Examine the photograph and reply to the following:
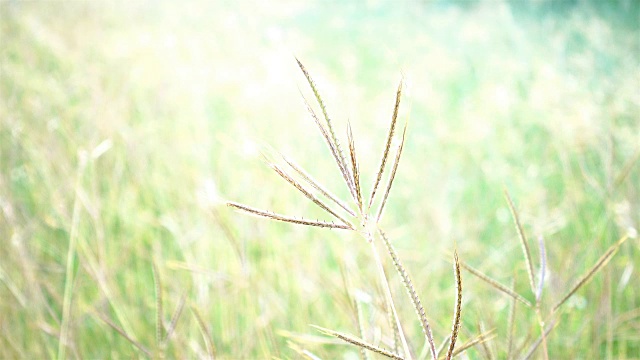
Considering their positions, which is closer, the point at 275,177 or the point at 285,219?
the point at 285,219

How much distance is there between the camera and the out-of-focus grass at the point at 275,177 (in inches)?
38.1

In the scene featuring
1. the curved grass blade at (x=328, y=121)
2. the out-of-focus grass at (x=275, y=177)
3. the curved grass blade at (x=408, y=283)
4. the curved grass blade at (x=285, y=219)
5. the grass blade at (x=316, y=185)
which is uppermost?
the curved grass blade at (x=328, y=121)

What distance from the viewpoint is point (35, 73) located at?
253 cm

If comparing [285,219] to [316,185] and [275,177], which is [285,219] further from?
[275,177]

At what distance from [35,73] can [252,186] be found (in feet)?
5.48

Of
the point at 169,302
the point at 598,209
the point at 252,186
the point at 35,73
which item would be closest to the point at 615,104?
Result: the point at 598,209

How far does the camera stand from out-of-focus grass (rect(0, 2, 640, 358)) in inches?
38.1

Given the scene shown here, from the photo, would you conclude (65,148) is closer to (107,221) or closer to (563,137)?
(107,221)

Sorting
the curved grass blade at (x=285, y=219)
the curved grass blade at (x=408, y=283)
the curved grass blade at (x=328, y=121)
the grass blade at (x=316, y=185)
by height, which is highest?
the curved grass blade at (x=328, y=121)

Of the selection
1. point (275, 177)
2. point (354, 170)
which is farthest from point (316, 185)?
point (275, 177)

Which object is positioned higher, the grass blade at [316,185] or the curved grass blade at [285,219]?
the grass blade at [316,185]

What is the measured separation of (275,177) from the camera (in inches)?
62.1

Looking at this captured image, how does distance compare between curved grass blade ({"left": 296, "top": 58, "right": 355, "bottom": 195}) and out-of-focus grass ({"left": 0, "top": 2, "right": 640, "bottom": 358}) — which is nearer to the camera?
curved grass blade ({"left": 296, "top": 58, "right": 355, "bottom": 195})

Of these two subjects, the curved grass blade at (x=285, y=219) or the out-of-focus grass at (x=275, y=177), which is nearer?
the curved grass blade at (x=285, y=219)
